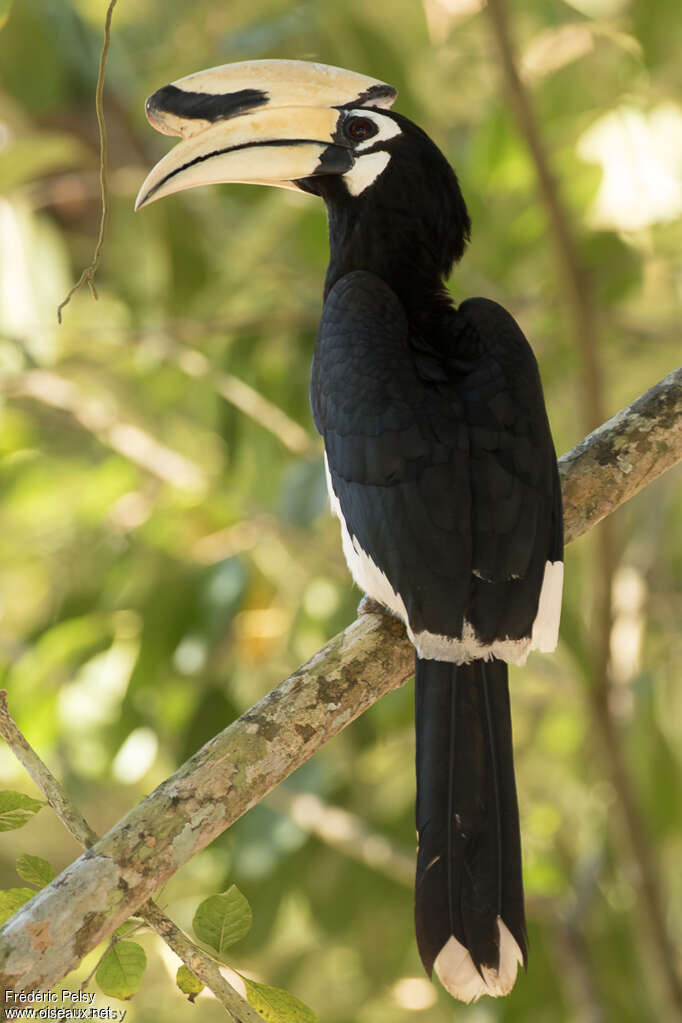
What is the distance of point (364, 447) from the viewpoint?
2068 millimetres

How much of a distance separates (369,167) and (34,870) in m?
1.56

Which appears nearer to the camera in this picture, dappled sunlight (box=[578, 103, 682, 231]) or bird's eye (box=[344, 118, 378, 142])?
bird's eye (box=[344, 118, 378, 142])

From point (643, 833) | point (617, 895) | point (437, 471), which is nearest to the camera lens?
point (437, 471)

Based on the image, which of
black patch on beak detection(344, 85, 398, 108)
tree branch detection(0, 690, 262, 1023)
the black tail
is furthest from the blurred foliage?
tree branch detection(0, 690, 262, 1023)

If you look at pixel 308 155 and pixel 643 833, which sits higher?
pixel 308 155

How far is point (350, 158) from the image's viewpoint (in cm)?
253

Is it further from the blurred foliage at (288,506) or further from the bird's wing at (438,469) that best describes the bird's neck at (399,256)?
the blurred foliage at (288,506)

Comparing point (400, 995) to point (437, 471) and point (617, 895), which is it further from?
point (437, 471)

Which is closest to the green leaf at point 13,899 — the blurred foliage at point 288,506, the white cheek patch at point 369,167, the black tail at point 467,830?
the black tail at point 467,830

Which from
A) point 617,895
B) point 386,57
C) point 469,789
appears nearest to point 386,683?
point 469,789

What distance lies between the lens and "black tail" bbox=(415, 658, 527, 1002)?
5.79 ft

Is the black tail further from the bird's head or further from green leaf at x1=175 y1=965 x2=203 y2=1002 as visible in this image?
the bird's head

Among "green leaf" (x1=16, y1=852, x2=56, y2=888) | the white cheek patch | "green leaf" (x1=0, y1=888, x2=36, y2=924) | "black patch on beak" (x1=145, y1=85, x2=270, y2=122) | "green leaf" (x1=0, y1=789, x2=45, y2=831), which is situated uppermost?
"black patch on beak" (x1=145, y1=85, x2=270, y2=122)

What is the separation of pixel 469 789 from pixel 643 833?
125 centimetres
